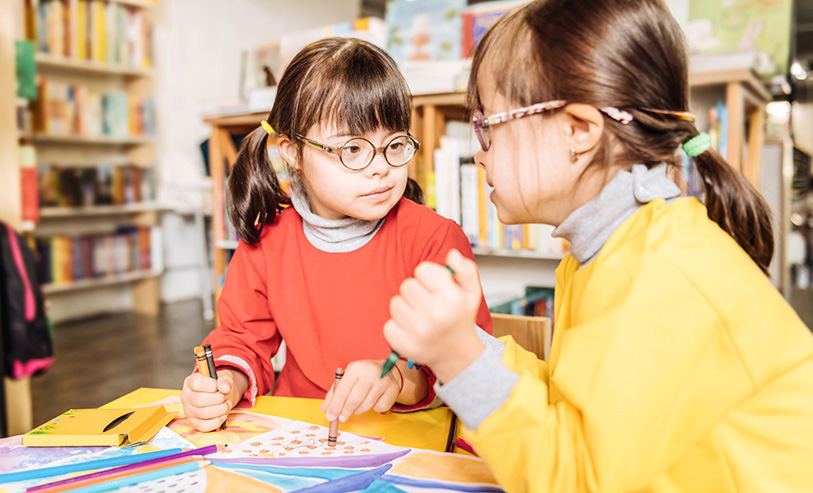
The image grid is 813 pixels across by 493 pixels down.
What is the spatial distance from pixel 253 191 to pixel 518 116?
0.59m

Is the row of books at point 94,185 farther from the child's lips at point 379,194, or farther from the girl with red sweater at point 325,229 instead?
the child's lips at point 379,194

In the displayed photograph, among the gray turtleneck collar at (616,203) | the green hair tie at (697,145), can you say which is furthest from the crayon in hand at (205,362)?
the green hair tie at (697,145)

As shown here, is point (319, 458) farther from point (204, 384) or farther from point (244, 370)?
point (244, 370)

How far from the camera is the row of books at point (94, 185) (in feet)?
12.5

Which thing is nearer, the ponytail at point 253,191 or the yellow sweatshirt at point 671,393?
the yellow sweatshirt at point 671,393

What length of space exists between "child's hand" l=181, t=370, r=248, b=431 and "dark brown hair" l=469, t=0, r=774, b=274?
49 centimetres

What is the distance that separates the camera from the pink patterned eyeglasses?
0.58m

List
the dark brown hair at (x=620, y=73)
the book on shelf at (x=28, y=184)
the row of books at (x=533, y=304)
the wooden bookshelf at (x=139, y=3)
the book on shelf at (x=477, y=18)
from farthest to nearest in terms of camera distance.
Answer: the wooden bookshelf at (x=139, y=3) → the book on shelf at (x=28, y=184) → the book on shelf at (x=477, y=18) → the row of books at (x=533, y=304) → the dark brown hair at (x=620, y=73)

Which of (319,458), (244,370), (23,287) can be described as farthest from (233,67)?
(319,458)

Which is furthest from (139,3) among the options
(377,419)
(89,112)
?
(377,419)

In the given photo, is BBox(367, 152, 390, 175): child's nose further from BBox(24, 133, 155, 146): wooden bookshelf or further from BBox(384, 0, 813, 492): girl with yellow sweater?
BBox(24, 133, 155, 146): wooden bookshelf

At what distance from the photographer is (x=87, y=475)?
573mm

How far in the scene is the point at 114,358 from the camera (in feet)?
10.1

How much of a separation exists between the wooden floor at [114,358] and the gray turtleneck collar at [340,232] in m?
1.82
